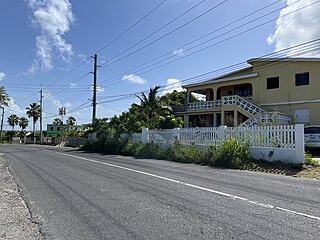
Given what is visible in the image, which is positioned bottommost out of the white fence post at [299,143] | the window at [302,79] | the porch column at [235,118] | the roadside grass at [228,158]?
the roadside grass at [228,158]

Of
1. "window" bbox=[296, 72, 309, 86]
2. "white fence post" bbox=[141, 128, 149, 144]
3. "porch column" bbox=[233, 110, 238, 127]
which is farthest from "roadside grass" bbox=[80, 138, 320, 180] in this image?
"window" bbox=[296, 72, 309, 86]

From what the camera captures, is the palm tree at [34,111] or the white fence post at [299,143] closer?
the white fence post at [299,143]

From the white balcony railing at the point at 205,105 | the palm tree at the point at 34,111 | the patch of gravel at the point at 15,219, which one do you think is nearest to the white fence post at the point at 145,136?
the white balcony railing at the point at 205,105

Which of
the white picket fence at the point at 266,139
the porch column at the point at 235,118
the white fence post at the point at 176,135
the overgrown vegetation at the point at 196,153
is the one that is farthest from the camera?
the porch column at the point at 235,118

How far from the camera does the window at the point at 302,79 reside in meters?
25.4

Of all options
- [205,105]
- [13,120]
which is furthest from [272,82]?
[13,120]

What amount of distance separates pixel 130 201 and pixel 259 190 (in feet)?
11.7

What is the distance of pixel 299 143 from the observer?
1282 centimetres

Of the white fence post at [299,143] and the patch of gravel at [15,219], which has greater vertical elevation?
the white fence post at [299,143]

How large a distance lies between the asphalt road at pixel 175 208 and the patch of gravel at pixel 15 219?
0.17 meters

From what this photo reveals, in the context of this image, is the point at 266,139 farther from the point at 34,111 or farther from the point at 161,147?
the point at 34,111

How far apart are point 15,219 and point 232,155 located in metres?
10.3

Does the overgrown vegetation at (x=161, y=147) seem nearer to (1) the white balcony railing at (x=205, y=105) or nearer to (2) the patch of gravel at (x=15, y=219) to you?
(1) the white balcony railing at (x=205, y=105)

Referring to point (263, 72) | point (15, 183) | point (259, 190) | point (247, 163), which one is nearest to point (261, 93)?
point (263, 72)
